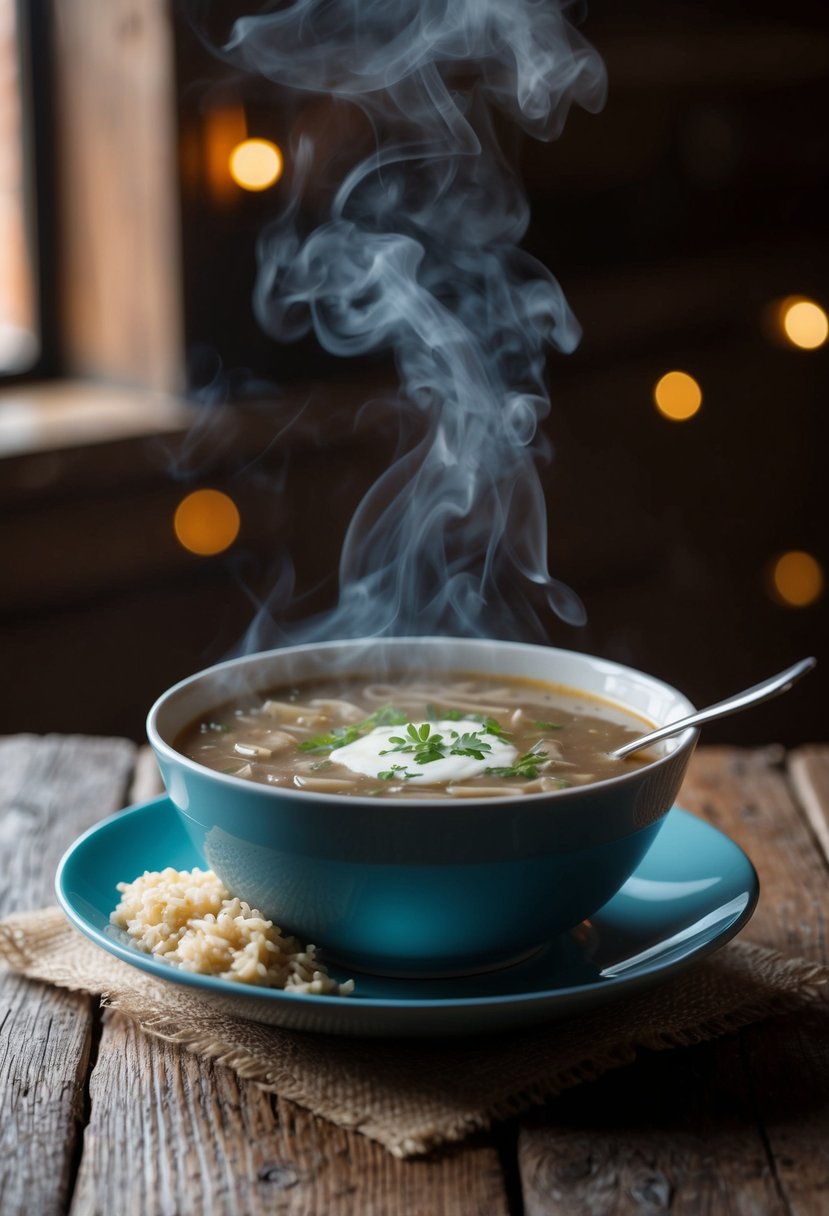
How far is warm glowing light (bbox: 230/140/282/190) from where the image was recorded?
10.7 ft

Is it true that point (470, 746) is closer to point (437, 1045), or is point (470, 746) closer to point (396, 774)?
point (396, 774)

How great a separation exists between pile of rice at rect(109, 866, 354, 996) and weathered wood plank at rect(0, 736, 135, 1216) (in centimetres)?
11

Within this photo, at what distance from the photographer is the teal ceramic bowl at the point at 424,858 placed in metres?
1.14

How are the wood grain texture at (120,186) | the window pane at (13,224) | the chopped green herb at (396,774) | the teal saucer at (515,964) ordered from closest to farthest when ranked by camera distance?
the teal saucer at (515,964) → the chopped green herb at (396,774) → the wood grain texture at (120,186) → the window pane at (13,224)

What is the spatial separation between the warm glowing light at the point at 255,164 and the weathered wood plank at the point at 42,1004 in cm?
174

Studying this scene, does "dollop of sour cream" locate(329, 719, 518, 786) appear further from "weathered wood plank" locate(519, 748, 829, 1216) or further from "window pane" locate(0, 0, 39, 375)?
"window pane" locate(0, 0, 39, 375)

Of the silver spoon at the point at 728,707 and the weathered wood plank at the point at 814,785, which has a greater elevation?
the silver spoon at the point at 728,707

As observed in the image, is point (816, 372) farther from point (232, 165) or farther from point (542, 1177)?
point (542, 1177)

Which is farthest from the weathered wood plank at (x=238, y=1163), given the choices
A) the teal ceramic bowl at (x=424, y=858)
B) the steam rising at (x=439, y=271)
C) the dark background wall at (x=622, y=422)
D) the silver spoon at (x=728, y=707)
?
the dark background wall at (x=622, y=422)

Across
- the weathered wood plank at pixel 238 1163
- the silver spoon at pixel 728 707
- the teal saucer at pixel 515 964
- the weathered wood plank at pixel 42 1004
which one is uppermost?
the silver spoon at pixel 728 707

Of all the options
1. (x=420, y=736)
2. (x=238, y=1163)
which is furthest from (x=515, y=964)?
(x=238, y=1163)

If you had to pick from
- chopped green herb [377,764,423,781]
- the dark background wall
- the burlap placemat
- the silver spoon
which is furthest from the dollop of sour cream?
the dark background wall

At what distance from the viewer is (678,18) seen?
3.86 m

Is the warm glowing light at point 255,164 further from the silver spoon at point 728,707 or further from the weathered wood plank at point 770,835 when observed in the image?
the silver spoon at point 728,707
